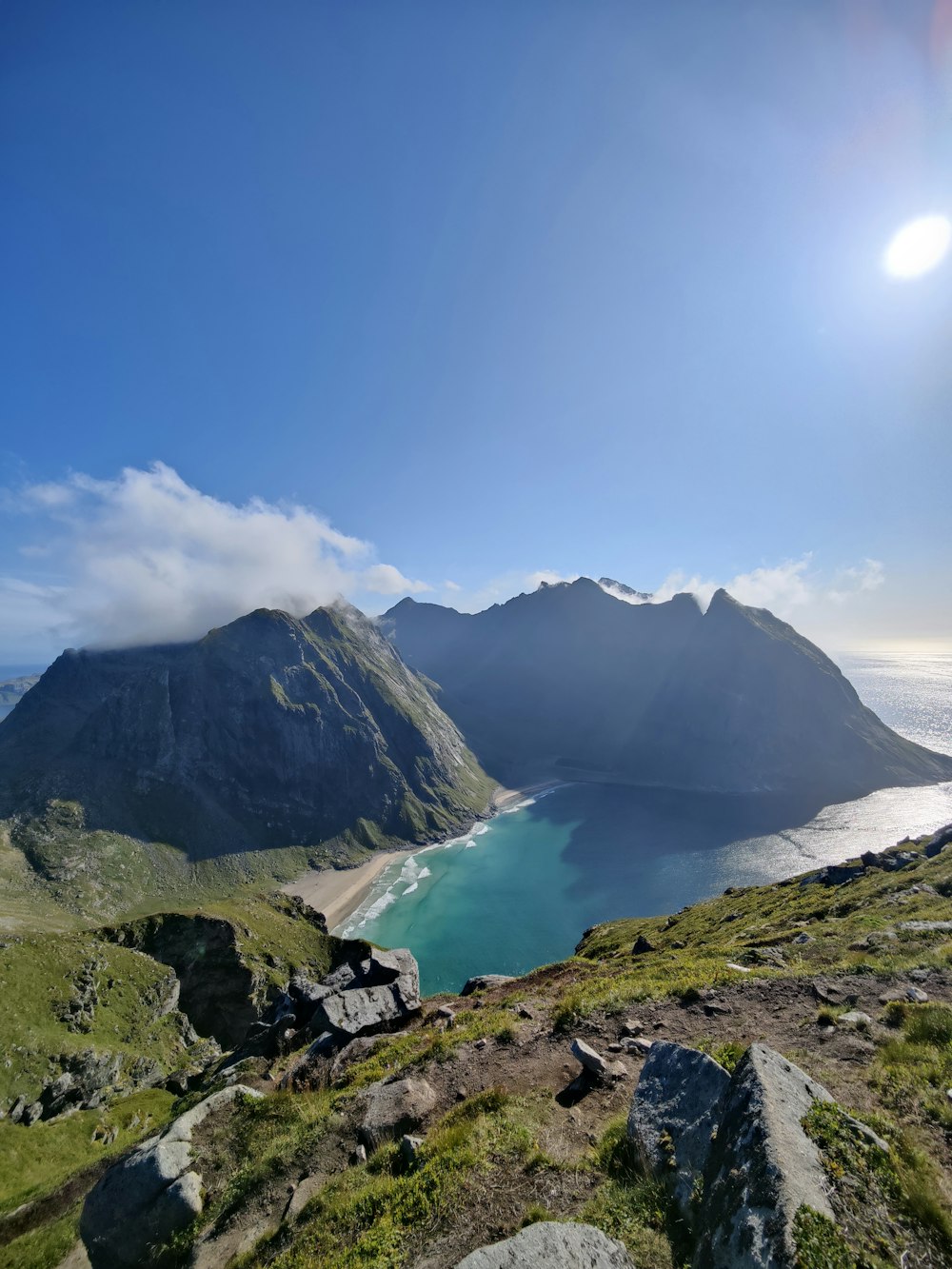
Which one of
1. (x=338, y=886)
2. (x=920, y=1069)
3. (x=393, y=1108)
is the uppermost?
(x=920, y=1069)

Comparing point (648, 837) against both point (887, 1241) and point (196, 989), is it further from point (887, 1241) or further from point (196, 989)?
point (887, 1241)

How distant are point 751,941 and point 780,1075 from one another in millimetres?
27438

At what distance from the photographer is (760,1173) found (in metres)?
5.53

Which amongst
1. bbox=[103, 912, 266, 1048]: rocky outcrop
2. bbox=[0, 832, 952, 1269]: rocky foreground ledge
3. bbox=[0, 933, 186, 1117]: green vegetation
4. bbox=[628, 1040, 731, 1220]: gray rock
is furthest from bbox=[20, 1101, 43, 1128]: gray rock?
bbox=[628, 1040, 731, 1220]: gray rock

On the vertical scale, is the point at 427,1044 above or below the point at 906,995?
below

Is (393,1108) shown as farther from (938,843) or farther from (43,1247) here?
Result: (938,843)

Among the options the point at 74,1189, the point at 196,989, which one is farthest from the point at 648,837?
the point at 74,1189

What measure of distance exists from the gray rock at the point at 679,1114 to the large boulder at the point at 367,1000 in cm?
1689

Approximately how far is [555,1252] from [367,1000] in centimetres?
1991

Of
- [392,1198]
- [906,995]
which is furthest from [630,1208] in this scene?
[906,995]

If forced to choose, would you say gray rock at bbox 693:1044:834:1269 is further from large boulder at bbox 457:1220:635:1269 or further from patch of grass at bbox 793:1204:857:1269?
large boulder at bbox 457:1220:635:1269

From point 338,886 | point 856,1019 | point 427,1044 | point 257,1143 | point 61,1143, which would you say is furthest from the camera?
point 338,886

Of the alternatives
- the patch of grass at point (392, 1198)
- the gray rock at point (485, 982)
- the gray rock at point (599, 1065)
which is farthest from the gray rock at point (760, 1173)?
the gray rock at point (485, 982)

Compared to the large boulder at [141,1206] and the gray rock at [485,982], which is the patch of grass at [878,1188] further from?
the gray rock at [485,982]
